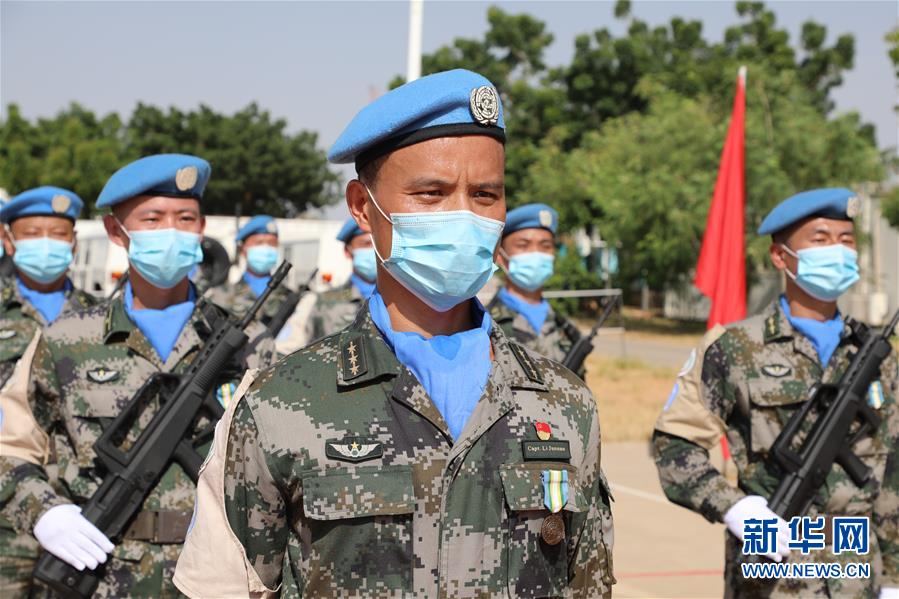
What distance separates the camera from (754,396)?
11.6 feet

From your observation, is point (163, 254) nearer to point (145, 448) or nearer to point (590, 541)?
point (145, 448)

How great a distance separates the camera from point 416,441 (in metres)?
1.73

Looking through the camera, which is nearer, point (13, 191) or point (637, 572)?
point (637, 572)

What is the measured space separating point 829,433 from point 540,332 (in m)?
2.76

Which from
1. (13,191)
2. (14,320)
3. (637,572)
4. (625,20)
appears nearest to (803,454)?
(637,572)

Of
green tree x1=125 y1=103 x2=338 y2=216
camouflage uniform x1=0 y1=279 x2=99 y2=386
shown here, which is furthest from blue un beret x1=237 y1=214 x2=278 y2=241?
green tree x1=125 y1=103 x2=338 y2=216

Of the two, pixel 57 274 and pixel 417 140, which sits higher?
pixel 417 140

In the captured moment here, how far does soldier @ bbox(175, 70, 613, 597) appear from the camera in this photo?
169cm

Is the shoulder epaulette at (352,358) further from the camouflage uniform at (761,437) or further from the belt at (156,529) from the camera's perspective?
the camouflage uniform at (761,437)

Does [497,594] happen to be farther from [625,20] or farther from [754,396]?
[625,20]

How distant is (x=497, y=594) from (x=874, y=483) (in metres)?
2.27

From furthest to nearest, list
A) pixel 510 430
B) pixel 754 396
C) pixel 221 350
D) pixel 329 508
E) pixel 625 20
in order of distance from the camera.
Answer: pixel 625 20
pixel 754 396
pixel 221 350
pixel 510 430
pixel 329 508

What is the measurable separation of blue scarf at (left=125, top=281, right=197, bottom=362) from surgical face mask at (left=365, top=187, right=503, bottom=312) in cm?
170

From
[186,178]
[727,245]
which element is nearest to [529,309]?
[186,178]
